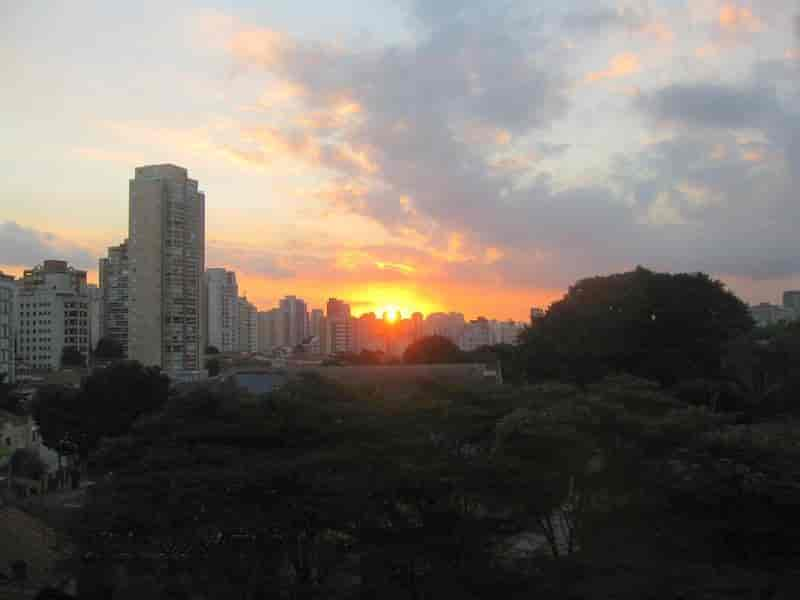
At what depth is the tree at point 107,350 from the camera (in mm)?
59984

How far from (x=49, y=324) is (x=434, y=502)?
5640 cm

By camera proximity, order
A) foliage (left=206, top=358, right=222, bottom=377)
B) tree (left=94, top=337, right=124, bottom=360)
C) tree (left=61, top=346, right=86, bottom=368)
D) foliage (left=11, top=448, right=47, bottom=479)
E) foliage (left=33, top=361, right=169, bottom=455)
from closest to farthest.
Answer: foliage (left=11, top=448, right=47, bottom=479) < foliage (left=33, top=361, right=169, bottom=455) < foliage (left=206, top=358, right=222, bottom=377) < tree (left=61, top=346, right=86, bottom=368) < tree (left=94, top=337, right=124, bottom=360)

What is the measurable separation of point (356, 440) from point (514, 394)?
3644 mm

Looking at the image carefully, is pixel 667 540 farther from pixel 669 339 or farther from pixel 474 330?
pixel 474 330

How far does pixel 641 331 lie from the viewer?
24.8m

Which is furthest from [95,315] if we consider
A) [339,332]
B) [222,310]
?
[339,332]

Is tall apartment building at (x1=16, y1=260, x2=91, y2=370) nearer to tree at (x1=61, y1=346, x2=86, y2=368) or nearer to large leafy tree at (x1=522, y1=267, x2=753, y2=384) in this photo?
tree at (x1=61, y1=346, x2=86, y2=368)

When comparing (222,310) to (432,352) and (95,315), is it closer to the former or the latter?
(95,315)

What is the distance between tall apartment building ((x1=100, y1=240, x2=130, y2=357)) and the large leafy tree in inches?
2247

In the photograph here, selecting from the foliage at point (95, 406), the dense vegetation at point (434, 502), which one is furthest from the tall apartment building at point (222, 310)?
the dense vegetation at point (434, 502)

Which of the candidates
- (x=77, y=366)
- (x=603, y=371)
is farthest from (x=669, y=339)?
(x=77, y=366)

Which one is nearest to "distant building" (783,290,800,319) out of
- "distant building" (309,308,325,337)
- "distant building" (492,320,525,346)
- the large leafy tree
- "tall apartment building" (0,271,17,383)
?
"distant building" (492,320,525,346)

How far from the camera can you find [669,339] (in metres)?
24.7

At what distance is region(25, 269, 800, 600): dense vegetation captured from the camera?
7125 millimetres
